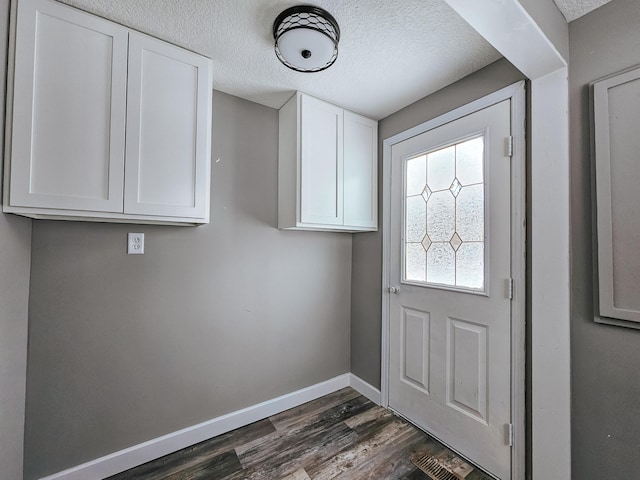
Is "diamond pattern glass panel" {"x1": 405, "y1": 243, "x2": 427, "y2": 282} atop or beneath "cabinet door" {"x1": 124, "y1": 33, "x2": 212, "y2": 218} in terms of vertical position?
beneath

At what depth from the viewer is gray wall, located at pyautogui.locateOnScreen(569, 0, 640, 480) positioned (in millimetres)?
1113

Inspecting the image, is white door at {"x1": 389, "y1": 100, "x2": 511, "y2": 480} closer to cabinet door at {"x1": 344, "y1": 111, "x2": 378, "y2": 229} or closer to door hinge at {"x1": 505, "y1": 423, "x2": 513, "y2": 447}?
door hinge at {"x1": 505, "y1": 423, "x2": 513, "y2": 447}

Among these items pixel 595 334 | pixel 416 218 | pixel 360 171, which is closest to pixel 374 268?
pixel 416 218

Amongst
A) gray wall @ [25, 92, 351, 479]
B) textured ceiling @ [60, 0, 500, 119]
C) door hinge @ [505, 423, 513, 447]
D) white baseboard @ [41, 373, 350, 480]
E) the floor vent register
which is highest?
textured ceiling @ [60, 0, 500, 119]

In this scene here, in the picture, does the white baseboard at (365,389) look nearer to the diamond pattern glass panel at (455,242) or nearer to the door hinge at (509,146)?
the diamond pattern glass panel at (455,242)

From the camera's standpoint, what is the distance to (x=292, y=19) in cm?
124

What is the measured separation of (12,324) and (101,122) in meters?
0.97

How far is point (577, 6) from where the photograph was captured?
1.20 meters

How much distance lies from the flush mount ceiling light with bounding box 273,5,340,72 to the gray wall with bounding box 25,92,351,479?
0.73 metres

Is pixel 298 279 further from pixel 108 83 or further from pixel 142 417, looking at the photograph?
pixel 108 83

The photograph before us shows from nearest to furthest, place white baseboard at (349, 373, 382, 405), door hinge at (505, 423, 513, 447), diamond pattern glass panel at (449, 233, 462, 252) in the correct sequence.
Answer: door hinge at (505, 423, 513, 447), diamond pattern glass panel at (449, 233, 462, 252), white baseboard at (349, 373, 382, 405)

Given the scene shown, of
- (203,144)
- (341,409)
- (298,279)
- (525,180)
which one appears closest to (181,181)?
(203,144)

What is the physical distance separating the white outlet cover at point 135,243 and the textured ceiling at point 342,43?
1.05 m

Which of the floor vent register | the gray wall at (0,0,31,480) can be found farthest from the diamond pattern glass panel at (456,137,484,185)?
the gray wall at (0,0,31,480)
